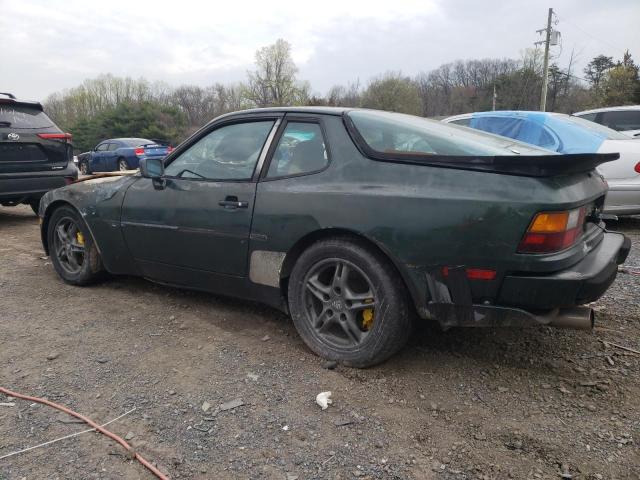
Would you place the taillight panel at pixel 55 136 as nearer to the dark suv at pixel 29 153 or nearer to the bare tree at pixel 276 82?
the dark suv at pixel 29 153

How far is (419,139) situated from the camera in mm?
2787

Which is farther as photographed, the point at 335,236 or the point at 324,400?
the point at 335,236

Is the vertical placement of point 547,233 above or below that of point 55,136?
below

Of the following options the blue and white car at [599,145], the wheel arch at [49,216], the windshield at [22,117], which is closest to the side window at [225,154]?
the wheel arch at [49,216]

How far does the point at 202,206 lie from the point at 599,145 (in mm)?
4980

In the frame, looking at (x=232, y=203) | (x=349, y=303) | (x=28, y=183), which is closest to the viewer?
(x=349, y=303)

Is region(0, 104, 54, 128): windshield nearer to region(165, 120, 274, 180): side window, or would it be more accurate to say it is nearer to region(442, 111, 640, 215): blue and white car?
region(165, 120, 274, 180): side window

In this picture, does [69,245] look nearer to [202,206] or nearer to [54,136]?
[202,206]

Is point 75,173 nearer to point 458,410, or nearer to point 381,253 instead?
point 381,253

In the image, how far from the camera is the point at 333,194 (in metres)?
2.73

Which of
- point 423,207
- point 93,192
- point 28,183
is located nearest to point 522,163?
point 423,207

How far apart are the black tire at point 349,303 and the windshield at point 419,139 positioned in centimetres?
58

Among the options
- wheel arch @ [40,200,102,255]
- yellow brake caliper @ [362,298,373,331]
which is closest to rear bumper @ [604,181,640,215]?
yellow brake caliper @ [362,298,373,331]

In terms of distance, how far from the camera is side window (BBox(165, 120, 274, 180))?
10.5 feet
